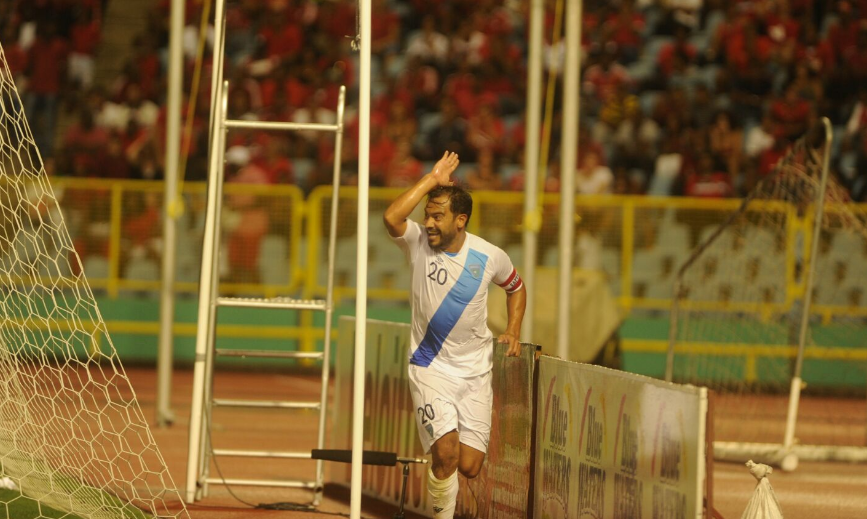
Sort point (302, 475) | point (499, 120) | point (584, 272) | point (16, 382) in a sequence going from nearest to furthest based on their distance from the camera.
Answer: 1. point (16, 382)
2. point (302, 475)
3. point (584, 272)
4. point (499, 120)

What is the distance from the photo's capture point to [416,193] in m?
7.11

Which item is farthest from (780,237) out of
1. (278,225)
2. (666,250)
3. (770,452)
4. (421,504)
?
(421,504)

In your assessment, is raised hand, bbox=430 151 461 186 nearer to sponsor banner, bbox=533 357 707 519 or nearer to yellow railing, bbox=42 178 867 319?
sponsor banner, bbox=533 357 707 519

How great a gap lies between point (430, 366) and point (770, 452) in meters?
4.99

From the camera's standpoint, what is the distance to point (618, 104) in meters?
19.3

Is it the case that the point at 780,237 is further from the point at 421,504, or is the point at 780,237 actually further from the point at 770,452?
the point at 421,504

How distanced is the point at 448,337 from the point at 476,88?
12844 millimetres

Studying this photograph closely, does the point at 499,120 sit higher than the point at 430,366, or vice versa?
the point at 499,120

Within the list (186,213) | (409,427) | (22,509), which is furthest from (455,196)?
(186,213)

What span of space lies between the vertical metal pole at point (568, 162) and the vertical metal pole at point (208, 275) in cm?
361

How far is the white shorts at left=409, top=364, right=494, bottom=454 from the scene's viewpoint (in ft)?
23.6

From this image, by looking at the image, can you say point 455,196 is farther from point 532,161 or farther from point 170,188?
point 170,188

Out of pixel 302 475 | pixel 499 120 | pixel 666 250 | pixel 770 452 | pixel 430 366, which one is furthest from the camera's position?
pixel 499 120

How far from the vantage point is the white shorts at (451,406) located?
23.6ft
